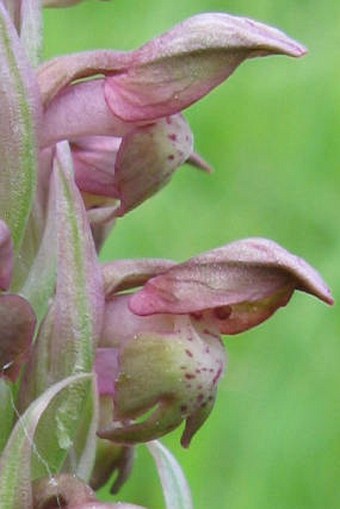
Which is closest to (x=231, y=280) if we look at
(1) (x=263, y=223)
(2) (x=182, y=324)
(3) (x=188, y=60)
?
(2) (x=182, y=324)

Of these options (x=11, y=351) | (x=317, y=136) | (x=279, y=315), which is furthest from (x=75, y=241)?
(x=317, y=136)

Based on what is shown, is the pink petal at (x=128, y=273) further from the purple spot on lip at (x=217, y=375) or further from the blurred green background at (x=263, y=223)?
the blurred green background at (x=263, y=223)

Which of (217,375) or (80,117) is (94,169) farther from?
(217,375)

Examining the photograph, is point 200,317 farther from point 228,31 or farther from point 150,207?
point 150,207

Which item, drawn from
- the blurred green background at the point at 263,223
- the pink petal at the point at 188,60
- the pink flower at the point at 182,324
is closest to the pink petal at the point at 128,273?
the pink flower at the point at 182,324

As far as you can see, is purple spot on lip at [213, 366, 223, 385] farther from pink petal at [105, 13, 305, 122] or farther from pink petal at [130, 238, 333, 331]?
pink petal at [105, 13, 305, 122]

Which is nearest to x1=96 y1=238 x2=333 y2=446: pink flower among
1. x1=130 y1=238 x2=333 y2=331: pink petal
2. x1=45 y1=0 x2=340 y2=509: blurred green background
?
x1=130 y1=238 x2=333 y2=331: pink petal
